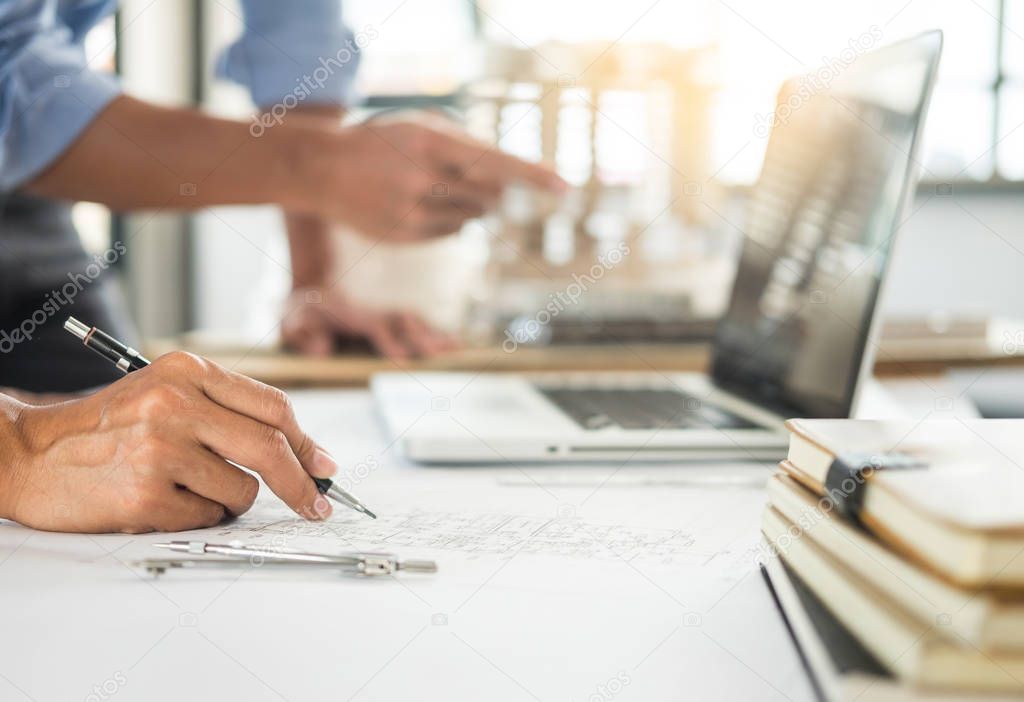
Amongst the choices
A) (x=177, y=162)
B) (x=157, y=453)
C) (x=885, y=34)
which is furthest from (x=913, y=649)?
(x=885, y=34)

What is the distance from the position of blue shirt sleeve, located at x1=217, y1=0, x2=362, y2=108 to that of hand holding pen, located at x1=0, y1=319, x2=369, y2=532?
1.17 metres

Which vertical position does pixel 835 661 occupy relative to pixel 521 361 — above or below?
above

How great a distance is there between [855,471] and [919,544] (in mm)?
68

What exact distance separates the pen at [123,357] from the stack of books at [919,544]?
0.33 metres

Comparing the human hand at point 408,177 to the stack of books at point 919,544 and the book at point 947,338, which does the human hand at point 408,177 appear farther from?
the book at point 947,338

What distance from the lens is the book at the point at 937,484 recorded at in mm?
367

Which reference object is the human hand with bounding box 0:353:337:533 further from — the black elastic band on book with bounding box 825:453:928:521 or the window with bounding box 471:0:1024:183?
the window with bounding box 471:0:1024:183

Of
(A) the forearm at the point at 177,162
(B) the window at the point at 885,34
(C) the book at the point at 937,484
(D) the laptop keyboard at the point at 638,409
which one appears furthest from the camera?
(B) the window at the point at 885,34

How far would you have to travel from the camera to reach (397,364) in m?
1.73

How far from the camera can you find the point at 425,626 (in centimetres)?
54

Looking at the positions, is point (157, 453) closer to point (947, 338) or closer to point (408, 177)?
point (408, 177)

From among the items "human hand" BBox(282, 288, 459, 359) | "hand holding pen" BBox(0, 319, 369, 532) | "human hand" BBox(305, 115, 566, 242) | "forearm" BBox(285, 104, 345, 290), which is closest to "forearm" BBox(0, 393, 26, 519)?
"hand holding pen" BBox(0, 319, 369, 532)

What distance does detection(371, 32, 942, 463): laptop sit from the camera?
910 mm

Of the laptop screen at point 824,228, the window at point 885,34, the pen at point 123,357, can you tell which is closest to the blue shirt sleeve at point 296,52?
the laptop screen at point 824,228
